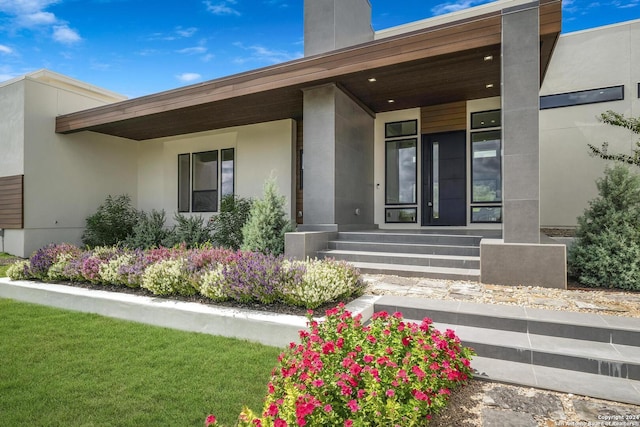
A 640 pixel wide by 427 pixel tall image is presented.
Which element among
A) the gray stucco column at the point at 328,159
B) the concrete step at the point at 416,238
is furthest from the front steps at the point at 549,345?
the gray stucco column at the point at 328,159

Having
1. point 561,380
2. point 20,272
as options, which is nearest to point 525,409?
point 561,380

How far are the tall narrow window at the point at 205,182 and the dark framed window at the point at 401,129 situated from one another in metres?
5.30

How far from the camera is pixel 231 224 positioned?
8.20 m

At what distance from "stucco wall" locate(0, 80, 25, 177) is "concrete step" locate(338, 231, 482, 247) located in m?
8.66

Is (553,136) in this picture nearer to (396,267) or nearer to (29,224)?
(396,267)

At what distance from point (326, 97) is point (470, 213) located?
429 cm

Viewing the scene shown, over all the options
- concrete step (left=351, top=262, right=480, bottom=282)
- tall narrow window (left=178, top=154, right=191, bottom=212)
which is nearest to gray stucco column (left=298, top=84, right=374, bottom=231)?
concrete step (left=351, top=262, right=480, bottom=282)

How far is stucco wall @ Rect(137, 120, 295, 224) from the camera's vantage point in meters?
9.69

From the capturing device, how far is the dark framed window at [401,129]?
8.75 m

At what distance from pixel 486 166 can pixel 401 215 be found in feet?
7.33

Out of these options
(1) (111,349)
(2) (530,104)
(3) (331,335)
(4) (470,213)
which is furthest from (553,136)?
(1) (111,349)

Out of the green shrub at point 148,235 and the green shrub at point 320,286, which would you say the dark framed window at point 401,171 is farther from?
the green shrub at point 148,235

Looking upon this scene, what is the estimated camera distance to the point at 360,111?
804 cm

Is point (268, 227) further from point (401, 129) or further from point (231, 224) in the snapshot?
point (401, 129)
